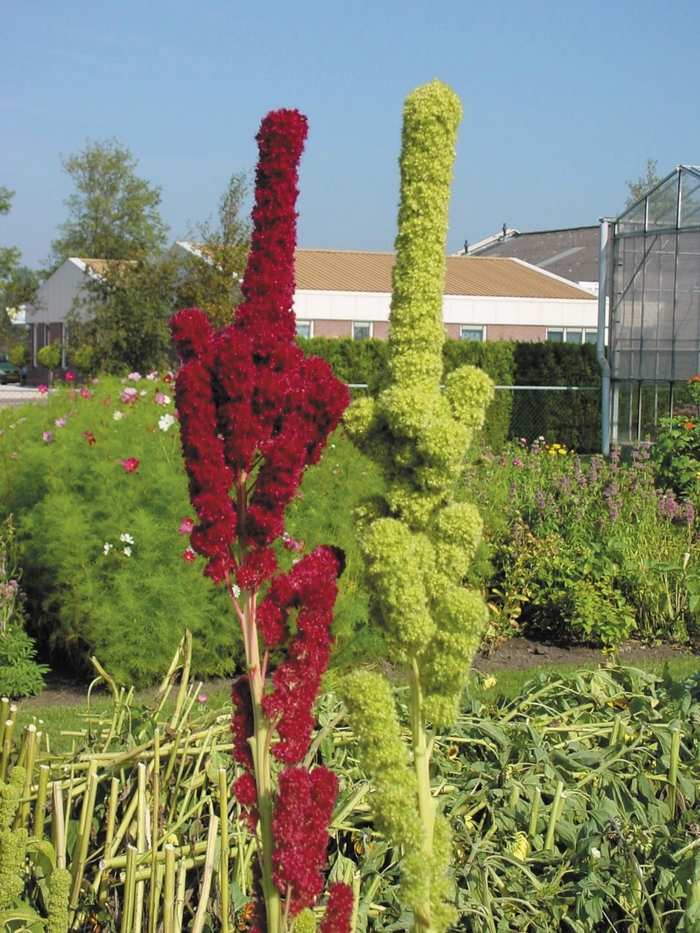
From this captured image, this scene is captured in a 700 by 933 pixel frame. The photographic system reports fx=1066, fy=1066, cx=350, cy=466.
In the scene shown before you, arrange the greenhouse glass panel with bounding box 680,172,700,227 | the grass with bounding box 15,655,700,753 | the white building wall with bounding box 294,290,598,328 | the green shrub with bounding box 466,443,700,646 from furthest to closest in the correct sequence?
the white building wall with bounding box 294,290,598,328 → the greenhouse glass panel with bounding box 680,172,700,227 → the green shrub with bounding box 466,443,700,646 → the grass with bounding box 15,655,700,753

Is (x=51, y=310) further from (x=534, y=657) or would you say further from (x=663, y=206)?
(x=534, y=657)

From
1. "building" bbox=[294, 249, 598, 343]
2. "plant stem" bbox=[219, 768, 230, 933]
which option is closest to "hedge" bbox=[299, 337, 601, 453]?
"building" bbox=[294, 249, 598, 343]

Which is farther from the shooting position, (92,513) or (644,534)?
(644,534)

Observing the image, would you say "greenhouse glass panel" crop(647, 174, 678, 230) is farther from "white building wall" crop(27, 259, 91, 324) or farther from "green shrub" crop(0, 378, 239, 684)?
"white building wall" crop(27, 259, 91, 324)

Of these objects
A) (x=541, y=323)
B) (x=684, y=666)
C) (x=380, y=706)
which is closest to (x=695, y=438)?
(x=684, y=666)

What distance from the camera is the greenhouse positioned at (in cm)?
1875

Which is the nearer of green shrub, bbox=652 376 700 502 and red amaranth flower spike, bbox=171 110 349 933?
red amaranth flower spike, bbox=171 110 349 933

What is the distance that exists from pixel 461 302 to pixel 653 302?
18.6 m

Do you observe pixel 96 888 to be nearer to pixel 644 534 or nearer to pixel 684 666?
pixel 684 666

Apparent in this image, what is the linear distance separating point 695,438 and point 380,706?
951 centimetres

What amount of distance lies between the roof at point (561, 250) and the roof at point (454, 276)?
3960 mm

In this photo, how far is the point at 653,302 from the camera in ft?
63.1

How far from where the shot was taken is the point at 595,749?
316cm

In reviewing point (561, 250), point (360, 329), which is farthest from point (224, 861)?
point (561, 250)
